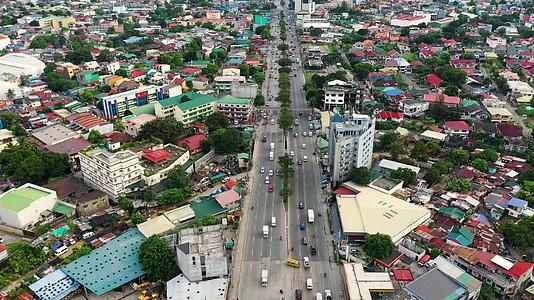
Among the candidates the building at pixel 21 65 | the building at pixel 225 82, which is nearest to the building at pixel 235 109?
the building at pixel 225 82

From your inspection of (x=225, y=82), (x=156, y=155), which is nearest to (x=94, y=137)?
(x=156, y=155)

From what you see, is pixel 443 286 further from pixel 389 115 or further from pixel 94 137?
pixel 94 137

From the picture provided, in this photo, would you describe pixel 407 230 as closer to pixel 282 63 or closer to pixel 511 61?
pixel 282 63

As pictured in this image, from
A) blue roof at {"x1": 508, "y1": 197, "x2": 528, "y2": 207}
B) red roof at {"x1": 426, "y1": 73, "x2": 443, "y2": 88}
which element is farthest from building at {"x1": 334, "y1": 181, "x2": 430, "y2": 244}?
red roof at {"x1": 426, "y1": 73, "x2": 443, "y2": 88}

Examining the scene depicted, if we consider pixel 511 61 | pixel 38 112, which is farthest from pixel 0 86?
pixel 511 61

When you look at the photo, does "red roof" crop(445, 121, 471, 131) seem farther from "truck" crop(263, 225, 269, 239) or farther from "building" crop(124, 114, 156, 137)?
"building" crop(124, 114, 156, 137)
